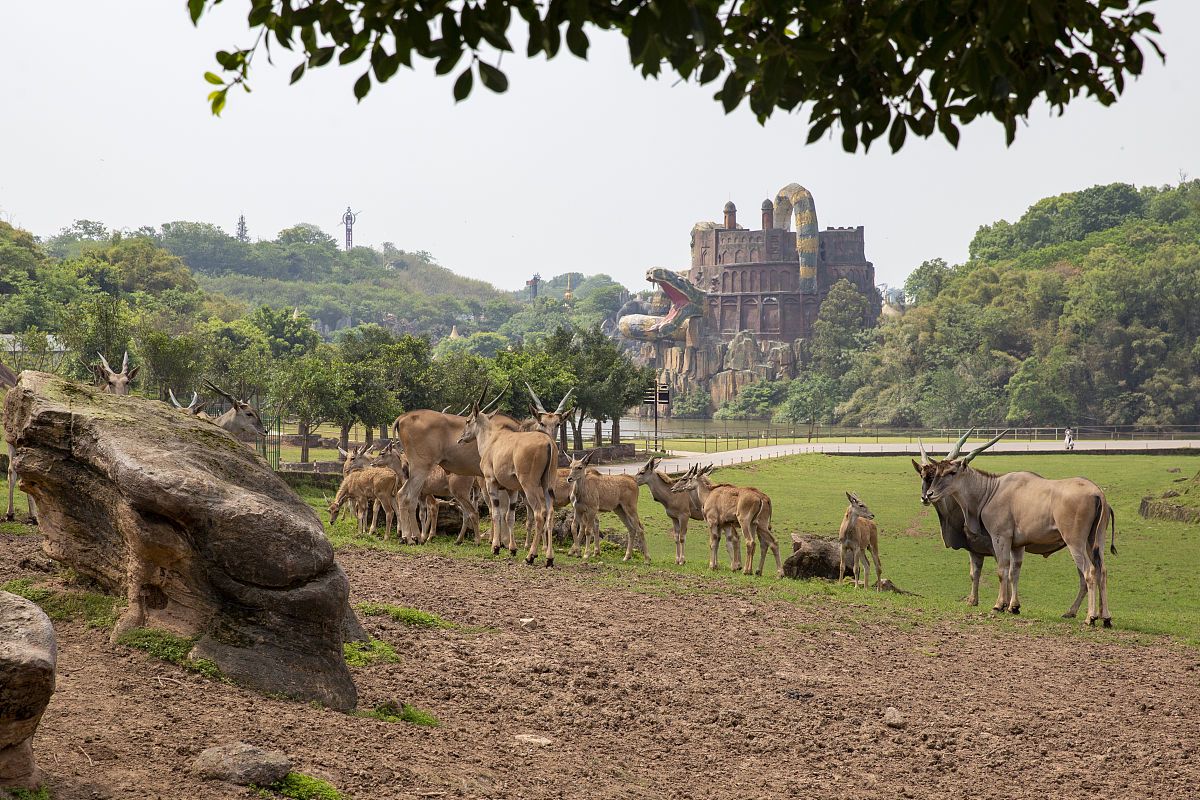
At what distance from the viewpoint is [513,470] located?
57.6 ft

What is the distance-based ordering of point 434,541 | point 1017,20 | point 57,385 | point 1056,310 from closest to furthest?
point 1017,20
point 57,385
point 434,541
point 1056,310

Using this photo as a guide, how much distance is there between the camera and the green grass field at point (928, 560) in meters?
14.9

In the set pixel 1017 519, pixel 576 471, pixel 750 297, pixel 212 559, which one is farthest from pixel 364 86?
pixel 750 297

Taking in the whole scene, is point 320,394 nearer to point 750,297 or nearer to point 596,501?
point 596,501

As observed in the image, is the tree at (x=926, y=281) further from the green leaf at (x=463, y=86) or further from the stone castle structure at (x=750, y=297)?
the green leaf at (x=463, y=86)

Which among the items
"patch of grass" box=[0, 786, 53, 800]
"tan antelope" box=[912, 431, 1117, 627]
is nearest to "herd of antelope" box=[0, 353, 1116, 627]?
"tan antelope" box=[912, 431, 1117, 627]

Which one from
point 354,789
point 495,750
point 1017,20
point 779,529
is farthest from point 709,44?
point 779,529

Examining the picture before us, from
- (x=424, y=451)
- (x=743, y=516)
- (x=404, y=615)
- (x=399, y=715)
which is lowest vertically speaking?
(x=399, y=715)

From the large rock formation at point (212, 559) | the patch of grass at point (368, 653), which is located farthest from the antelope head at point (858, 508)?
the large rock formation at point (212, 559)

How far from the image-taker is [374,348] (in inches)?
1977

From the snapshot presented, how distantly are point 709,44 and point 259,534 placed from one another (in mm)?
4810

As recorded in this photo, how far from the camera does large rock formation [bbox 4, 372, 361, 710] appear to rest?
7.68 metres

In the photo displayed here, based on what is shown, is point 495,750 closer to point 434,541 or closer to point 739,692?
point 739,692

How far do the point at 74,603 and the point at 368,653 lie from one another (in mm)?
2240
